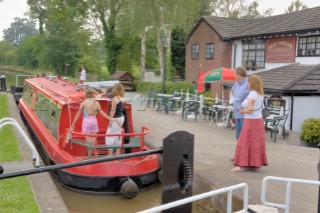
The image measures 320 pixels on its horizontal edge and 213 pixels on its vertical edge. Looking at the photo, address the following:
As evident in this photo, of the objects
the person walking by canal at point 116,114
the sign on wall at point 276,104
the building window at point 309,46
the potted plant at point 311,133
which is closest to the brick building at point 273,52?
the building window at point 309,46

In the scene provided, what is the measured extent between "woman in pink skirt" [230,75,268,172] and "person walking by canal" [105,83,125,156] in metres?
2.34

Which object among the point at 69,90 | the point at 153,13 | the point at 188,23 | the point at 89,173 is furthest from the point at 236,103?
the point at 188,23

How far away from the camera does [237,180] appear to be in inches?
252

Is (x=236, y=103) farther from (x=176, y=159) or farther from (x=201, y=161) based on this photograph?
(x=176, y=159)

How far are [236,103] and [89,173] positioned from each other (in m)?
3.03

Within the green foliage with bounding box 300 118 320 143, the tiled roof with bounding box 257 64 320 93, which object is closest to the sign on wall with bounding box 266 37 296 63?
the tiled roof with bounding box 257 64 320 93

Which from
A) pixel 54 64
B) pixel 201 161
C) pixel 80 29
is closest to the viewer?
pixel 201 161

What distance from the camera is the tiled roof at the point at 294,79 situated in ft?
43.7

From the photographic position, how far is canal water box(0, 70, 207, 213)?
6.90 metres

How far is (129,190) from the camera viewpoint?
23.1 feet

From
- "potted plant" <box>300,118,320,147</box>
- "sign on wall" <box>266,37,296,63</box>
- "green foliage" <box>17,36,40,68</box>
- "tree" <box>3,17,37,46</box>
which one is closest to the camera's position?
"potted plant" <box>300,118,320,147</box>

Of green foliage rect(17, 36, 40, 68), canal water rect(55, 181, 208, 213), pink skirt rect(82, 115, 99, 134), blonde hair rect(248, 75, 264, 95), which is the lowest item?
canal water rect(55, 181, 208, 213)

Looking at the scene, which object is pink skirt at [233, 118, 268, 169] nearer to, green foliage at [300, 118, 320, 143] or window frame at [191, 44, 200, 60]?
green foliage at [300, 118, 320, 143]

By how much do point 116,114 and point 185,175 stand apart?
569 centimetres
